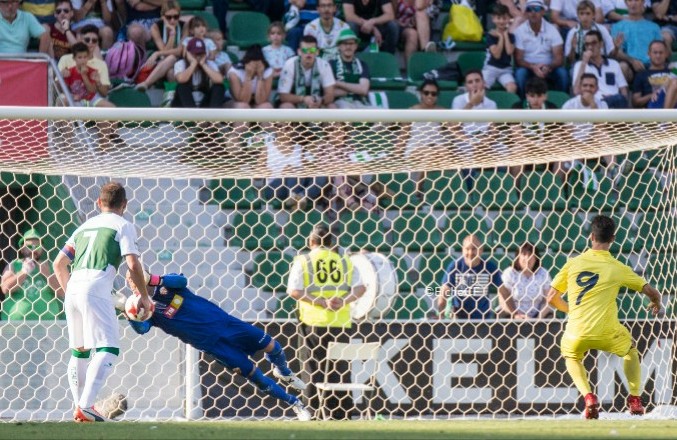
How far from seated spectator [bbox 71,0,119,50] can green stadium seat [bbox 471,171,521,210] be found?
12.9 feet

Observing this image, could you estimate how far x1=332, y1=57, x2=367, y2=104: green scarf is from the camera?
1171cm

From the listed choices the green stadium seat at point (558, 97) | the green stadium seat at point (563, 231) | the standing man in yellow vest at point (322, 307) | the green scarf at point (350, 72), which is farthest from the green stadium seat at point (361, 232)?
the green stadium seat at point (558, 97)

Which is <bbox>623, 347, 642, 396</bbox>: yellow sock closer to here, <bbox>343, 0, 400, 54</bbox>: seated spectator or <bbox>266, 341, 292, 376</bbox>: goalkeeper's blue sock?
<bbox>266, 341, 292, 376</bbox>: goalkeeper's blue sock

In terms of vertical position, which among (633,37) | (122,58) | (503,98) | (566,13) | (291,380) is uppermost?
(566,13)

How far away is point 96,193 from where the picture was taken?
1037 centimetres

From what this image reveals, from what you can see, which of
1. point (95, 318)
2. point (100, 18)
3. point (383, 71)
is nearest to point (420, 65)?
point (383, 71)

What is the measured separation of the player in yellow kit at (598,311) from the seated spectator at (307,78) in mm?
4555

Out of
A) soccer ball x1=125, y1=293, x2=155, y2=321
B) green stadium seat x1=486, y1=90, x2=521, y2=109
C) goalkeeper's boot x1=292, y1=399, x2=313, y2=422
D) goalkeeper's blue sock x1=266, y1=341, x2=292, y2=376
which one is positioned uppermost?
green stadium seat x1=486, y1=90, x2=521, y2=109

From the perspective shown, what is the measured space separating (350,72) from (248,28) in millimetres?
1250

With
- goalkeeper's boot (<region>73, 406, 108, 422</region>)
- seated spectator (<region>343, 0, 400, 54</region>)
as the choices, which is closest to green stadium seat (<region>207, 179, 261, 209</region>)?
seated spectator (<region>343, 0, 400, 54</region>)

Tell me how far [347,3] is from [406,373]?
529 cm

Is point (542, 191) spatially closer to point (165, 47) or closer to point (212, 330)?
point (165, 47)

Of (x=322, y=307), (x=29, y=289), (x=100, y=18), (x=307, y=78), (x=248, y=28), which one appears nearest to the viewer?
(x=322, y=307)

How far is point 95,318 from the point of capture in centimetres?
675
